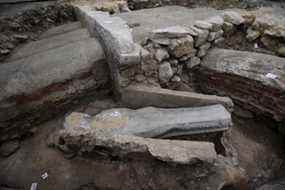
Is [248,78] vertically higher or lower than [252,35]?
lower

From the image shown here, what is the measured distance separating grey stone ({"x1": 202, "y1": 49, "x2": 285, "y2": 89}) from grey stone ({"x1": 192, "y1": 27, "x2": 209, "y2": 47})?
0.24 meters

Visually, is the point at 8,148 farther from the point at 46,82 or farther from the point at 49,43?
the point at 49,43

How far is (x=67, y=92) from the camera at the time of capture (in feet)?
8.91

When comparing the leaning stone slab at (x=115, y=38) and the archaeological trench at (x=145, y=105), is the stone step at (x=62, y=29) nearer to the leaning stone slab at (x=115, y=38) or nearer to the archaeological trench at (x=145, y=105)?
the archaeological trench at (x=145, y=105)

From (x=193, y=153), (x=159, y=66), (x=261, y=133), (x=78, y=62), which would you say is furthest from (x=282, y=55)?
(x=78, y=62)

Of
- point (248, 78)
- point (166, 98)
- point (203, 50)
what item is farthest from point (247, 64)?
point (166, 98)

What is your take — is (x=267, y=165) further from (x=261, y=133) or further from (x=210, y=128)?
(x=210, y=128)

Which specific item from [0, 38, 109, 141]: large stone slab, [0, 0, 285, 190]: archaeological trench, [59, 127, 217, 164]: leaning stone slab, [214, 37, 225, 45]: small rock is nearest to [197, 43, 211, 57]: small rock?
[0, 0, 285, 190]: archaeological trench

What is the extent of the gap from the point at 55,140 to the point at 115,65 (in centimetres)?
105

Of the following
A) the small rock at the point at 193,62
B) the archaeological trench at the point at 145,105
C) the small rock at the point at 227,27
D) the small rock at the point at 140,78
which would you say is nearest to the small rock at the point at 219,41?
the archaeological trench at the point at 145,105

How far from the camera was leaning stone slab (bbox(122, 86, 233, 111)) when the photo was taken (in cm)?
268

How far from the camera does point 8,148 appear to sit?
253 centimetres

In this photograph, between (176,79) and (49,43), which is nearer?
(176,79)

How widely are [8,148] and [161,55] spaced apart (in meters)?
2.01
